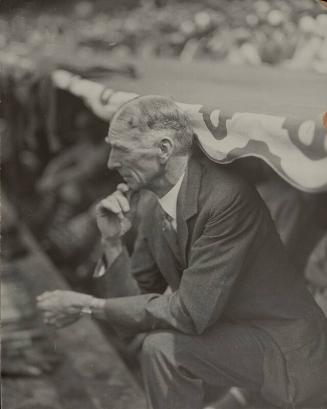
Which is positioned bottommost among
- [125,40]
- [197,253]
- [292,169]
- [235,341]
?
[235,341]

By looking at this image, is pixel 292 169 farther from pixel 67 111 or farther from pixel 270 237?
pixel 67 111

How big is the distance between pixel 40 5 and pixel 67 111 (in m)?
0.46

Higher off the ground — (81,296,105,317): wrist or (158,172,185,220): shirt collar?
(158,172,185,220): shirt collar

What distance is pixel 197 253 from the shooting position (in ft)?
10.1

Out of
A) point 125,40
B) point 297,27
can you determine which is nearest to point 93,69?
point 125,40

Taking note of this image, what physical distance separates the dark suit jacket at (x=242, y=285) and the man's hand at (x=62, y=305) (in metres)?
0.35

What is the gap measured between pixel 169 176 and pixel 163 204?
0.38ft

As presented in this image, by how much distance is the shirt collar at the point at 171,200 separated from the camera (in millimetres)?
3145

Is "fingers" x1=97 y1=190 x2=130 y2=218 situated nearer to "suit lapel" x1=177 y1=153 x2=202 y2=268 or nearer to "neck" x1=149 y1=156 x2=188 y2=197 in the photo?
"neck" x1=149 y1=156 x2=188 y2=197

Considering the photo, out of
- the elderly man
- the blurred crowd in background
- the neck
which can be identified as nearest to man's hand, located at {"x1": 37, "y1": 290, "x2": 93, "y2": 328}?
the elderly man

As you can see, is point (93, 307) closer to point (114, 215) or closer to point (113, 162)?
point (114, 215)

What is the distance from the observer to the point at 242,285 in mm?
3057

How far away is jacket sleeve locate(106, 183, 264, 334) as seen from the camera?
3021mm

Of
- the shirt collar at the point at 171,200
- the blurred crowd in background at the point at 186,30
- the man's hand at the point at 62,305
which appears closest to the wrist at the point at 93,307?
the man's hand at the point at 62,305
